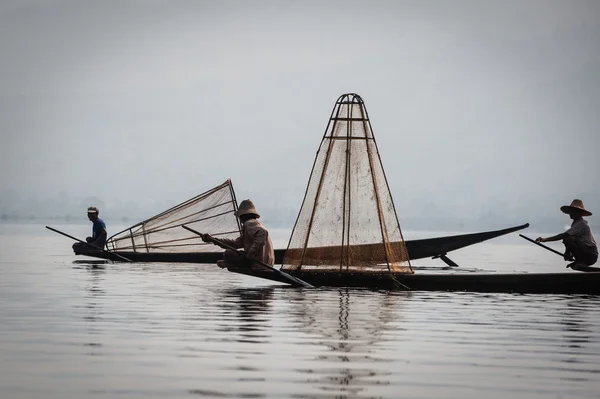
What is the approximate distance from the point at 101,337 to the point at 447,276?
28.3 ft

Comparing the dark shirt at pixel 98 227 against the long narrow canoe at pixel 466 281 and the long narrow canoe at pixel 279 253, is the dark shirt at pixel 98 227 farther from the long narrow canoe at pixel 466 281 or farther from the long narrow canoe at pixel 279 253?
the long narrow canoe at pixel 466 281

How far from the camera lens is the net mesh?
27.4m

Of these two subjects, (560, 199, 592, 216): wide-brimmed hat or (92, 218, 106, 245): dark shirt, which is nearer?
(560, 199, 592, 216): wide-brimmed hat

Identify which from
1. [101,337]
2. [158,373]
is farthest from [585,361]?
[101,337]

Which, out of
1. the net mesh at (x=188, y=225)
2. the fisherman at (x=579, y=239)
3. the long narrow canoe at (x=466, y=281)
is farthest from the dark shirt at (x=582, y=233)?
the net mesh at (x=188, y=225)

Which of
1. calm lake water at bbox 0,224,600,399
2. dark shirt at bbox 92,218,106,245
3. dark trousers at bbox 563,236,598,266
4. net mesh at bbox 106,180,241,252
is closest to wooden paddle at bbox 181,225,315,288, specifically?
calm lake water at bbox 0,224,600,399

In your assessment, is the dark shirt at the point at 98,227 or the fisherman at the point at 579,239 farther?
the dark shirt at the point at 98,227

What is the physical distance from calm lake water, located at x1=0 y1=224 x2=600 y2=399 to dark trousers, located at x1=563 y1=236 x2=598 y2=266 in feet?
4.06

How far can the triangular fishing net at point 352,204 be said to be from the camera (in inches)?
757

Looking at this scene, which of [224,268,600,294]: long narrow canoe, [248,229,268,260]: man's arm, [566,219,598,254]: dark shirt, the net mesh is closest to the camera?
[224,268,600,294]: long narrow canoe

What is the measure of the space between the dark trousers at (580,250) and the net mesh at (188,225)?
9.64 meters

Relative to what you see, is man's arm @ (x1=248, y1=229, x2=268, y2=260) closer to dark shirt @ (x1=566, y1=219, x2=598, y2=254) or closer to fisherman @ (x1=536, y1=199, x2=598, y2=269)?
fisherman @ (x1=536, y1=199, x2=598, y2=269)

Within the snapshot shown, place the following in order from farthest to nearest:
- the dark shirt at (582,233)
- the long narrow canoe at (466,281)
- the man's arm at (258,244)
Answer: the dark shirt at (582,233) < the man's arm at (258,244) < the long narrow canoe at (466,281)

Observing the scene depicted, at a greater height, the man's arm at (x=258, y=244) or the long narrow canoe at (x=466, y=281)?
the man's arm at (x=258, y=244)
